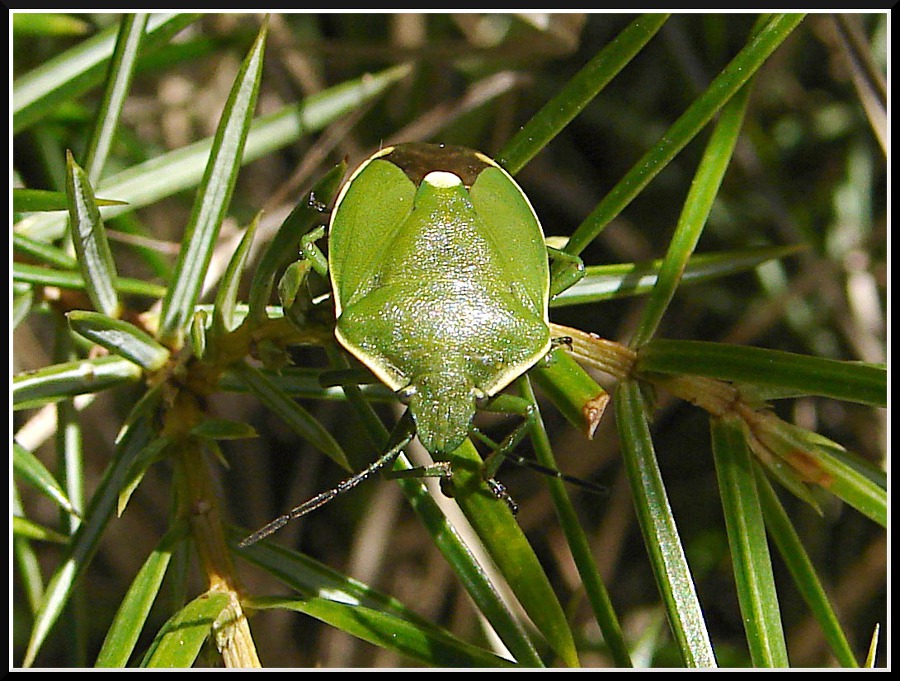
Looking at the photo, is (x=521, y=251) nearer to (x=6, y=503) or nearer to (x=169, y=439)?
(x=169, y=439)

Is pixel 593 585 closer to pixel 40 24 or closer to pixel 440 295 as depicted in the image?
pixel 440 295

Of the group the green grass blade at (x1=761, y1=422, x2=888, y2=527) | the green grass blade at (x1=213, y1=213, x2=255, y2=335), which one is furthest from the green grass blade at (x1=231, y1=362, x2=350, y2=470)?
the green grass blade at (x1=761, y1=422, x2=888, y2=527)

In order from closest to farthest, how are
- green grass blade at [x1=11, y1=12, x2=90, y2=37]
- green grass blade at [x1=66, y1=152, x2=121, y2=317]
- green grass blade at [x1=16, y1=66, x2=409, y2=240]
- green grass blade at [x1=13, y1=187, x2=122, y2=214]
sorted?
green grass blade at [x1=66, y1=152, x2=121, y2=317], green grass blade at [x1=13, y1=187, x2=122, y2=214], green grass blade at [x1=16, y1=66, x2=409, y2=240], green grass blade at [x1=11, y1=12, x2=90, y2=37]

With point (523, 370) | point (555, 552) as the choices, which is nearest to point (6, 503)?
point (523, 370)

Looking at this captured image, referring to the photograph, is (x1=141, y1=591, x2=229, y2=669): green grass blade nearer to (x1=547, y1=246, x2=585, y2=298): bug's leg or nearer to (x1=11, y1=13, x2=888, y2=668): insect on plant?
(x1=11, y1=13, x2=888, y2=668): insect on plant

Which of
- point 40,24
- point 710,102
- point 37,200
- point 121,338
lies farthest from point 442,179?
point 40,24

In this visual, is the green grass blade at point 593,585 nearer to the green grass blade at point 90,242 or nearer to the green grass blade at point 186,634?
the green grass blade at point 186,634

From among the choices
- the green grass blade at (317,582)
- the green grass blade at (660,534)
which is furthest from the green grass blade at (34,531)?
the green grass blade at (660,534)
